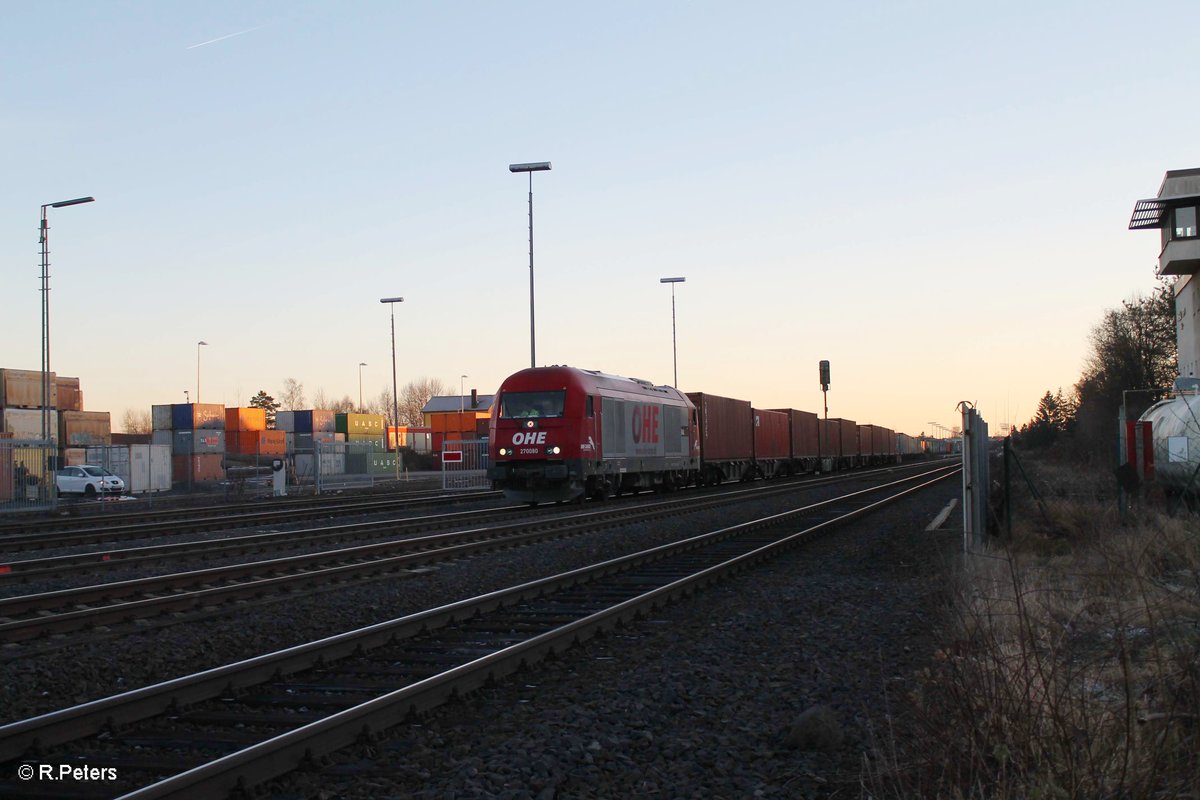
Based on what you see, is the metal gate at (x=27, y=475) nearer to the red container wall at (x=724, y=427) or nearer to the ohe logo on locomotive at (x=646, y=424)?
the ohe logo on locomotive at (x=646, y=424)

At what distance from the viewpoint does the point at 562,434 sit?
2461 cm

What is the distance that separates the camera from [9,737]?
530 centimetres

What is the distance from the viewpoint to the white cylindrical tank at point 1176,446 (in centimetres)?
1655

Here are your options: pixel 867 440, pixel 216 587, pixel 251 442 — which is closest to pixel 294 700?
pixel 216 587

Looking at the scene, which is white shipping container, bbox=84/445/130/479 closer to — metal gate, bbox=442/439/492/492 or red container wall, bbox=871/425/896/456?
metal gate, bbox=442/439/492/492

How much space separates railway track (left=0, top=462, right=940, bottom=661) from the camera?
927 centimetres

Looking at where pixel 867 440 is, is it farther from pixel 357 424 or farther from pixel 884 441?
pixel 357 424

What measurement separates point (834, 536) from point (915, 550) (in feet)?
9.29

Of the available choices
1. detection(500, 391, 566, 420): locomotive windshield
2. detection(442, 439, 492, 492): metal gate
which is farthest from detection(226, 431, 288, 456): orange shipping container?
detection(500, 391, 566, 420): locomotive windshield

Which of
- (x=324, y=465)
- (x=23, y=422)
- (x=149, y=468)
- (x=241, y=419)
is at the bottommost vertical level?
(x=324, y=465)

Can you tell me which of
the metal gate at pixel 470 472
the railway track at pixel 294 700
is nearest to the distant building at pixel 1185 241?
the metal gate at pixel 470 472

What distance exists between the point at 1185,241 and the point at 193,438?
157ft

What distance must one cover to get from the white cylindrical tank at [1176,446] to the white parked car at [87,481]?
1403 inches

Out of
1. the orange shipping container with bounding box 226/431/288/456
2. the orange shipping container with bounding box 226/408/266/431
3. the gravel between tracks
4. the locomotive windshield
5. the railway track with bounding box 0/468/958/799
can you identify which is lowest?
the gravel between tracks
